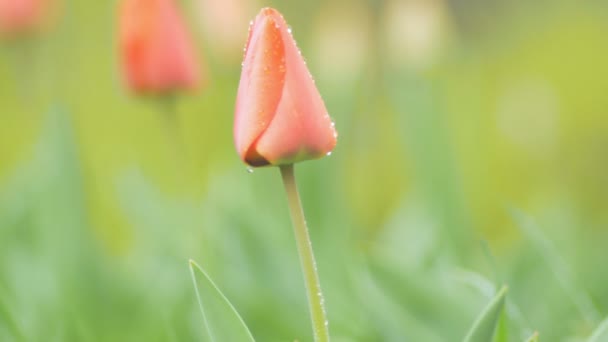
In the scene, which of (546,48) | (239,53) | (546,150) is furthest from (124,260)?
(546,48)

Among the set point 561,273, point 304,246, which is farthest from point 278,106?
point 561,273

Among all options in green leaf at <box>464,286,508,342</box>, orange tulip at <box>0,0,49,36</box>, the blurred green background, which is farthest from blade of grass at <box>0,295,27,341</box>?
orange tulip at <box>0,0,49,36</box>

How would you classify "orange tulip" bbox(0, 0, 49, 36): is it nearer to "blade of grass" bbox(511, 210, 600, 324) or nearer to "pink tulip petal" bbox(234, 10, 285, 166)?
"blade of grass" bbox(511, 210, 600, 324)

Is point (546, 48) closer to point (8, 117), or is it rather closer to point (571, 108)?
point (571, 108)

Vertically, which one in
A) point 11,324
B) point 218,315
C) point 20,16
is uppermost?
point 20,16

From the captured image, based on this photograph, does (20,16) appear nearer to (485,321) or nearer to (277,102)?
(277,102)

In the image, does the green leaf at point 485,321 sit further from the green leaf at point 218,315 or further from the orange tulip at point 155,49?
the orange tulip at point 155,49
